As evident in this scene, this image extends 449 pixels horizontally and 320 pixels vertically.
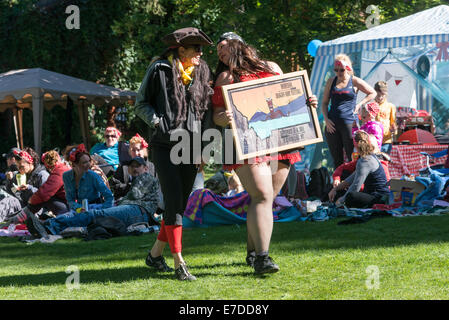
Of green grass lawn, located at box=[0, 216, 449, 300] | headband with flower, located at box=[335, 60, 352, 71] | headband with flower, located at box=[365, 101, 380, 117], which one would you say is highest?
headband with flower, located at box=[335, 60, 352, 71]

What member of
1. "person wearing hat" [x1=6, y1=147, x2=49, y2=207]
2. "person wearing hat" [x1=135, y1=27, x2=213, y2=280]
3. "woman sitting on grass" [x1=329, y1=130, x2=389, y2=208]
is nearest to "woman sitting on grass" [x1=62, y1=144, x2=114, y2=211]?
"person wearing hat" [x1=6, y1=147, x2=49, y2=207]

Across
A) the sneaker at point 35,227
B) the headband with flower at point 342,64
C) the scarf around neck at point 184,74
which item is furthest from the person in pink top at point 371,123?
the scarf around neck at point 184,74

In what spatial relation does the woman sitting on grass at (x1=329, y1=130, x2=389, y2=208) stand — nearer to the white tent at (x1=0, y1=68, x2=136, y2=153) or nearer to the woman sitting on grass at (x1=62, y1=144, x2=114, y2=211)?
the woman sitting on grass at (x1=62, y1=144, x2=114, y2=211)

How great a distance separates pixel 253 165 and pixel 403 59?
28.7ft

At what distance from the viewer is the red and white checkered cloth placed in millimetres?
9926

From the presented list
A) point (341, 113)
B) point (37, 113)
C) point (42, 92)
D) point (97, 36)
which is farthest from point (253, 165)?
point (97, 36)

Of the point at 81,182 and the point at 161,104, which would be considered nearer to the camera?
the point at 161,104

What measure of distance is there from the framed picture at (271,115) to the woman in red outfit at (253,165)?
8 centimetres

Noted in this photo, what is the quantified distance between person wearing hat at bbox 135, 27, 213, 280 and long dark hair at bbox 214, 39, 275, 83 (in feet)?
0.61

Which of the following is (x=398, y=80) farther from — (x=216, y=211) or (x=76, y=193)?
(x=76, y=193)

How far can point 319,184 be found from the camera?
9.61 metres

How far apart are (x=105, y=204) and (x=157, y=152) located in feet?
11.1

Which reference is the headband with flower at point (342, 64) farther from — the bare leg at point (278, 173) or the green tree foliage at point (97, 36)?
the green tree foliage at point (97, 36)

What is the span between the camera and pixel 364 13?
15.5 m
